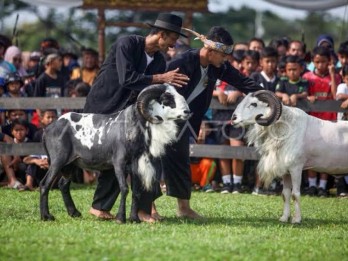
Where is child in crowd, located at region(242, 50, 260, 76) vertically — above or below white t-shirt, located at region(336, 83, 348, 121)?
above

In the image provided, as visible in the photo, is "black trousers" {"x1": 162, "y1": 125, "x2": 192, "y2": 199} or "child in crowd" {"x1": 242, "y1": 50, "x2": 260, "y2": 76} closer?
"black trousers" {"x1": 162, "y1": 125, "x2": 192, "y2": 199}

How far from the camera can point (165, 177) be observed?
10867mm

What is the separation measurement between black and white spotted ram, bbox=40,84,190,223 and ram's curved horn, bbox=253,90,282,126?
1347 mm

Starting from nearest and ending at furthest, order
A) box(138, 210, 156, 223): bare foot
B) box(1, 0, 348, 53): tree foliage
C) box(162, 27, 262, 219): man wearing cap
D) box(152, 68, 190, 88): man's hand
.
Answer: box(152, 68, 190, 88): man's hand → box(138, 210, 156, 223): bare foot → box(162, 27, 262, 219): man wearing cap → box(1, 0, 348, 53): tree foliage

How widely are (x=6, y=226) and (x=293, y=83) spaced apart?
657cm

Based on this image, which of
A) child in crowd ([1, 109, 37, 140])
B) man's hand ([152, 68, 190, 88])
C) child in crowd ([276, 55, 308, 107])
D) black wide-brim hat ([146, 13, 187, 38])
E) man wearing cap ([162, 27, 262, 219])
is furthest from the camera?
child in crowd ([1, 109, 37, 140])

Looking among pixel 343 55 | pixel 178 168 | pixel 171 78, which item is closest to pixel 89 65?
pixel 343 55

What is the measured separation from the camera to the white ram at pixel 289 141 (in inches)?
424

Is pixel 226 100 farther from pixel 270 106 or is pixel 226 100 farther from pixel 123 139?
pixel 123 139

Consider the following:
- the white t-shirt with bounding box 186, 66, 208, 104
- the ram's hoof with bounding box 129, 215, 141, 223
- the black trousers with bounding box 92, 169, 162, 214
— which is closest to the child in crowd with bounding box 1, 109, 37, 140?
the black trousers with bounding box 92, 169, 162, 214

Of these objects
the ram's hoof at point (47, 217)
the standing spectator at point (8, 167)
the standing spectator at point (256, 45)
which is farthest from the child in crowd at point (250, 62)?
the ram's hoof at point (47, 217)

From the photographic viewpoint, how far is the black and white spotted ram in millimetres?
9875

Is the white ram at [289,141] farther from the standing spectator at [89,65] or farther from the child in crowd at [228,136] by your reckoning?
the standing spectator at [89,65]

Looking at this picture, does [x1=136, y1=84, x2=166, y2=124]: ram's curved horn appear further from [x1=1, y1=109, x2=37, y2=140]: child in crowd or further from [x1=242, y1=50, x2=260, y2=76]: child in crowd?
[x1=242, y1=50, x2=260, y2=76]: child in crowd
